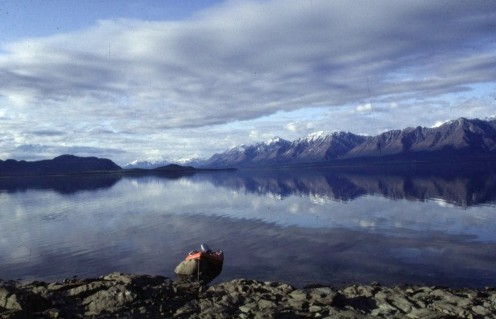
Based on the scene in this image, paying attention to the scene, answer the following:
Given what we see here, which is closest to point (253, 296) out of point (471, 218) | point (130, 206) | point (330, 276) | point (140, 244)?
point (330, 276)

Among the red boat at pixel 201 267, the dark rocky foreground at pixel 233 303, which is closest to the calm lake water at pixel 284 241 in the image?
the red boat at pixel 201 267

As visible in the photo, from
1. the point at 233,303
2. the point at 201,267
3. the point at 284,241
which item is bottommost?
the point at 284,241

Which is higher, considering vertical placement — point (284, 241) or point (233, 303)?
point (233, 303)

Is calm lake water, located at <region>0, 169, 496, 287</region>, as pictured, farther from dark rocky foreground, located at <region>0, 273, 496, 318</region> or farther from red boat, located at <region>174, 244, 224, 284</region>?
dark rocky foreground, located at <region>0, 273, 496, 318</region>

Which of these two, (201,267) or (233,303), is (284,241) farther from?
(233,303)

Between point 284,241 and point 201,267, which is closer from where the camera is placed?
point 201,267

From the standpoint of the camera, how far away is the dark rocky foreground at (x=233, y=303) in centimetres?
2333

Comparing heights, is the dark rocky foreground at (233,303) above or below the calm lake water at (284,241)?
above

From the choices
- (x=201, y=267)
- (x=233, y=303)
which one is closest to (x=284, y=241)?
(x=201, y=267)

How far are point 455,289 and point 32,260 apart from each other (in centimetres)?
4644

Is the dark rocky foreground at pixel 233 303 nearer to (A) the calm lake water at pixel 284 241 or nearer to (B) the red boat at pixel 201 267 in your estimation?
(A) the calm lake water at pixel 284 241

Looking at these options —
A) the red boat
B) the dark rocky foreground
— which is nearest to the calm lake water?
the red boat

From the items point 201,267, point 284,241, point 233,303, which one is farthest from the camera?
point 284,241

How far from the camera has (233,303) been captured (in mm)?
25766
